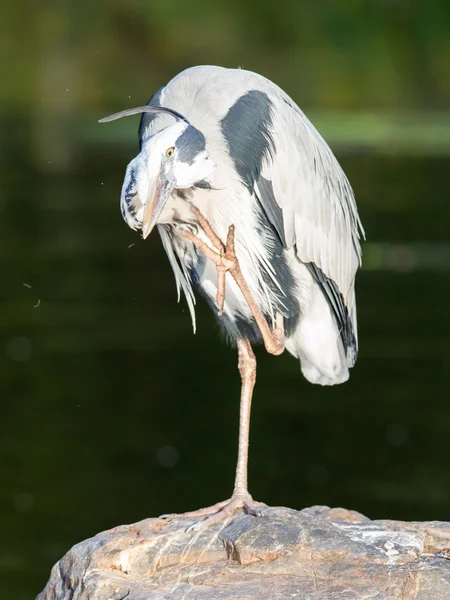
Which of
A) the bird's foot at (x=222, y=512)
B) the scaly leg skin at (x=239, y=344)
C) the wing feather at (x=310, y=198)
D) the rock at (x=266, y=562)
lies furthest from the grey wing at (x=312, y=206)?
the rock at (x=266, y=562)

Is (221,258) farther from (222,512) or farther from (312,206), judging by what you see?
(312,206)

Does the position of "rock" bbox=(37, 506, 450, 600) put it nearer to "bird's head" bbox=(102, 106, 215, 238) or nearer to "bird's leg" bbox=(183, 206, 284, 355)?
"bird's leg" bbox=(183, 206, 284, 355)

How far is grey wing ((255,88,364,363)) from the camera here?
6.27m

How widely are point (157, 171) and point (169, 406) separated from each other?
19.5 ft

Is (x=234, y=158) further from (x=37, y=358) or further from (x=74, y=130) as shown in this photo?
(x=74, y=130)

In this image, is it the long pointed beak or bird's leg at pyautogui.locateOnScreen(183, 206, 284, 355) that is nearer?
the long pointed beak

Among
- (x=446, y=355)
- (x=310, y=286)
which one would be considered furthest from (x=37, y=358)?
(x=310, y=286)

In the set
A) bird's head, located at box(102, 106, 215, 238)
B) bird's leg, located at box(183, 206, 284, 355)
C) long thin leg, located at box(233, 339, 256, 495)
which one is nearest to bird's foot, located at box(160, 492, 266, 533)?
long thin leg, located at box(233, 339, 256, 495)

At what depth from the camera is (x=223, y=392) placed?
1156cm

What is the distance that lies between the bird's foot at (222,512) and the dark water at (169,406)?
2019 millimetres

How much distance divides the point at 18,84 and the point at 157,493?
33128 millimetres

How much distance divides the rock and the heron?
0.78 ft

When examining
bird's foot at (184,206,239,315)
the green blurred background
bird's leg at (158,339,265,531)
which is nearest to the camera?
bird's foot at (184,206,239,315)

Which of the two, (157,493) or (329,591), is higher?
(329,591)
